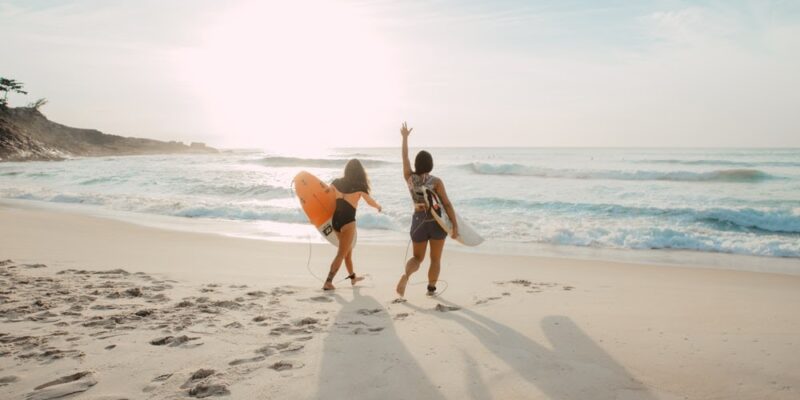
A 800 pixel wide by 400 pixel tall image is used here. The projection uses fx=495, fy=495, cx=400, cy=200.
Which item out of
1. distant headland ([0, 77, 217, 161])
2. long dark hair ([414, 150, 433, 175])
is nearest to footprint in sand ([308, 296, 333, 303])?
long dark hair ([414, 150, 433, 175])

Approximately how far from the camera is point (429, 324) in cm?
464

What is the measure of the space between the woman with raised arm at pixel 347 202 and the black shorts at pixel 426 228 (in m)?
0.59

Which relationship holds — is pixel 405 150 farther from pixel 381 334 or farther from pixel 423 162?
pixel 381 334

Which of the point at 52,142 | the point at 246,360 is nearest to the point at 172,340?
the point at 246,360

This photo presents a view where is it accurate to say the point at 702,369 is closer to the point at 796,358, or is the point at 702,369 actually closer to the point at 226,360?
the point at 796,358

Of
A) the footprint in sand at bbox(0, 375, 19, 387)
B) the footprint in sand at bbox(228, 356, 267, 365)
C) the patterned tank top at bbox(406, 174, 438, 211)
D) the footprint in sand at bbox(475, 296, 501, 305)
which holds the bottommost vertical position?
the footprint in sand at bbox(475, 296, 501, 305)

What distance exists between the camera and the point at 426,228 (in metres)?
5.82

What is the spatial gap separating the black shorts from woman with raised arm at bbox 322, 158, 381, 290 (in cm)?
59

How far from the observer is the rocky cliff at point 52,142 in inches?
1913

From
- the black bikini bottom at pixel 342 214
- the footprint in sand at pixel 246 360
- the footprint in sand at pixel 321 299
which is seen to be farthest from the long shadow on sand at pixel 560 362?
the black bikini bottom at pixel 342 214

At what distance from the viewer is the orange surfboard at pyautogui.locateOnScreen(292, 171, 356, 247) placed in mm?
6605

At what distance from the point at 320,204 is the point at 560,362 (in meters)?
3.92

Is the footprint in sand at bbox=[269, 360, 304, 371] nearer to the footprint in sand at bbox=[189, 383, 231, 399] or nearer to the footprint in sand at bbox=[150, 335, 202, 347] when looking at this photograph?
the footprint in sand at bbox=[189, 383, 231, 399]

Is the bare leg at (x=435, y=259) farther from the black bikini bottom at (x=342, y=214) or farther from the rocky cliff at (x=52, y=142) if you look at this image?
the rocky cliff at (x=52, y=142)
